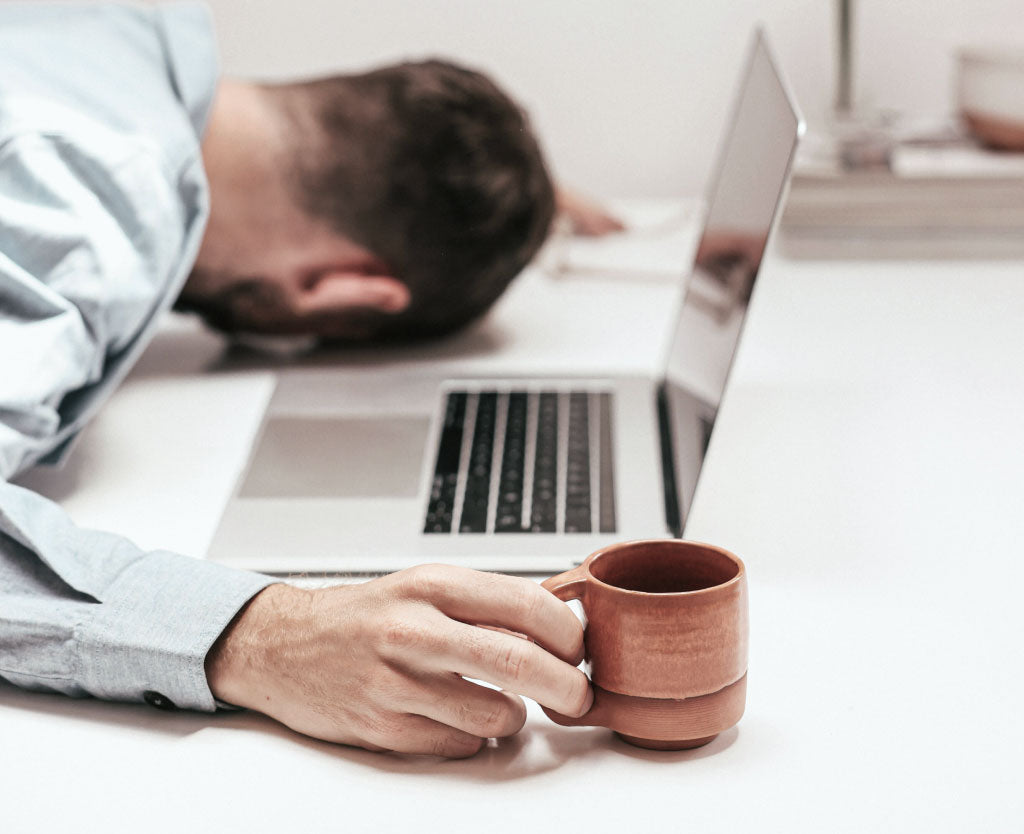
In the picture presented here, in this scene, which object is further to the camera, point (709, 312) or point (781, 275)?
point (781, 275)

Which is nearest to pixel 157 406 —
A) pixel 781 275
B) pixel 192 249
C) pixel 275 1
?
pixel 192 249

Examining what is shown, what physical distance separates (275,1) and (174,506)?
1044mm

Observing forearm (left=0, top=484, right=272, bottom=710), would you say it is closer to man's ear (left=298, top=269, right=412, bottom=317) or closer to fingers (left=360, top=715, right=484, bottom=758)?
fingers (left=360, top=715, right=484, bottom=758)

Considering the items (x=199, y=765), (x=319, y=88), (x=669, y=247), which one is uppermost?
(x=319, y=88)

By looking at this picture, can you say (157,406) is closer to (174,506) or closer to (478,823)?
(174,506)

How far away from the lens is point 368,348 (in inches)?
50.6

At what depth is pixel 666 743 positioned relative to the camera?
1.94ft

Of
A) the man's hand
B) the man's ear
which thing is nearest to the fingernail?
the man's hand

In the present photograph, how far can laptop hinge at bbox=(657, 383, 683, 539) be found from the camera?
84 centimetres

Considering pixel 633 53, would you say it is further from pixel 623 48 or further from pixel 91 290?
pixel 91 290

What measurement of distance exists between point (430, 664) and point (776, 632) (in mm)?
229

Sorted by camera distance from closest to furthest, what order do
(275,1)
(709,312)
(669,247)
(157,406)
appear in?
1. (709,312)
2. (157,406)
3. (669,247)
4. (275,1)

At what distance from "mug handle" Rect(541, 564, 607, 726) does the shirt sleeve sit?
0.18 m

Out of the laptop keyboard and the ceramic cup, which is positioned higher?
the ceramic cup
